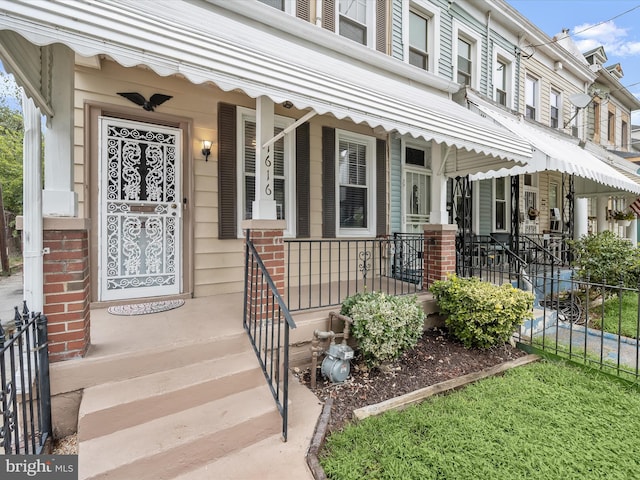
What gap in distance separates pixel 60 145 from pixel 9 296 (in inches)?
191

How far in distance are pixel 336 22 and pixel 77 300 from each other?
5.74 meters

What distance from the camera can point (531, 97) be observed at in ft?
32.5

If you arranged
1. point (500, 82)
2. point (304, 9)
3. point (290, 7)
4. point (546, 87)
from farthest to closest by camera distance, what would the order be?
point (546, 87)
point (500, 82)
point (304, 9)
point (290, 7)

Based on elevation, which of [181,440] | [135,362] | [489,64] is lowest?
[181,440]

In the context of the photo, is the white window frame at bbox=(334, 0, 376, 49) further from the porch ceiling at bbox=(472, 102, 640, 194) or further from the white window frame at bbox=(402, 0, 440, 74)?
the porch ceiling at bbox=(472, 102, 640, 194)

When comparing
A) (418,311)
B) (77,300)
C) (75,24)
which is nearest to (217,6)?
(75,24)

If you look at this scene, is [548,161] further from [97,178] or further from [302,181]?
[97,178]

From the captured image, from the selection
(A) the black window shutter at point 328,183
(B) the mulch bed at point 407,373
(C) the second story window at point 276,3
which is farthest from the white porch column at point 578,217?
(C) the second story window at point 276,3

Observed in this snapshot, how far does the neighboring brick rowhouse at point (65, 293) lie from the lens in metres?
2.24

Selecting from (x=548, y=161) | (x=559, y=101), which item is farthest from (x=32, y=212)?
(x=559, y=101)

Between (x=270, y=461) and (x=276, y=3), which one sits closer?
(x=270, y=461)

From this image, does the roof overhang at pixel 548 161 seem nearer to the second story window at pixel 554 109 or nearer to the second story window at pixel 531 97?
the second story window at pixel 531 97

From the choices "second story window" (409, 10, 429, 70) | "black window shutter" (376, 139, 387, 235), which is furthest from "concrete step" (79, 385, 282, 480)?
"second story window" (409, 10, 429, 70)

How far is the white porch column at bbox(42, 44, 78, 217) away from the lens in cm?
227
